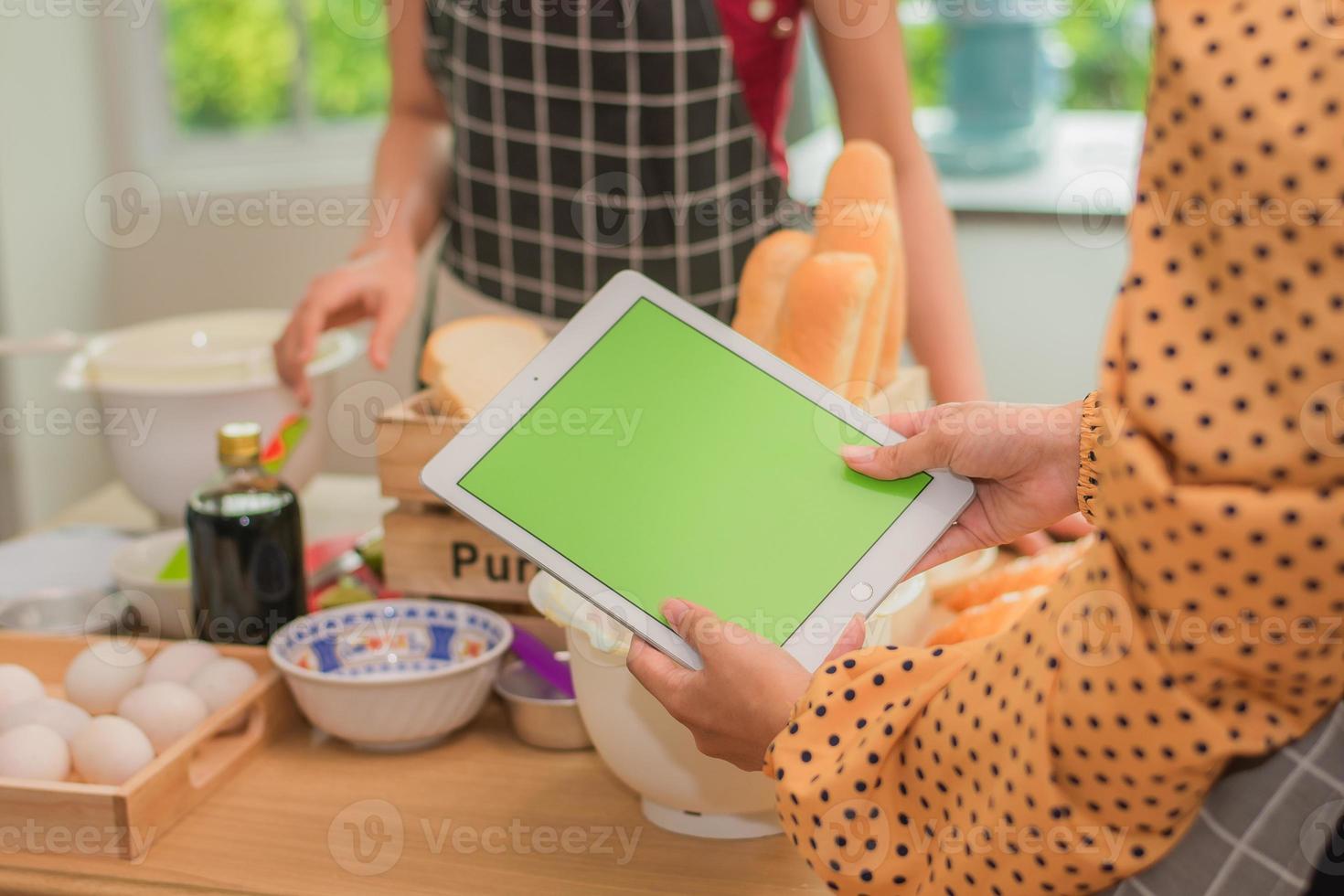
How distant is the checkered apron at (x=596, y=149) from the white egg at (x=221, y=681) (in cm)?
66

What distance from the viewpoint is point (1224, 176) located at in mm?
474

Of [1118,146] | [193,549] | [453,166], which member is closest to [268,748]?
[193,549]

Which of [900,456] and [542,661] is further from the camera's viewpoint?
[542,661]

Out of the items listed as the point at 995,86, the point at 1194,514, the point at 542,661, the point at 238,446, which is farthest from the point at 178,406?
the point at 995,86

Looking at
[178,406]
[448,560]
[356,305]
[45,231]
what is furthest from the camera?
[45,231]

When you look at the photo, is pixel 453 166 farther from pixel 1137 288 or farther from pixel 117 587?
pixel 1137 288

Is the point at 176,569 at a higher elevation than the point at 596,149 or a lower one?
lower

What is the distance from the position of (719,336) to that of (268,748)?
466mm

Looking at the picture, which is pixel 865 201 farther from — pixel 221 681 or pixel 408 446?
pixel 221 681

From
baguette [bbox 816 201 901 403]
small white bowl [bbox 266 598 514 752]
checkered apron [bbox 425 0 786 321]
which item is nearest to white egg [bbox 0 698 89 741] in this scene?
small white bowl [bbox 266 598 514 752]

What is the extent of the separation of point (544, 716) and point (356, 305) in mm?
598

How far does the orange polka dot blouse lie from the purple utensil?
17.0 inches

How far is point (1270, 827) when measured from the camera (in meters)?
0.55

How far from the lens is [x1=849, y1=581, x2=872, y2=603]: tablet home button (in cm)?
77
